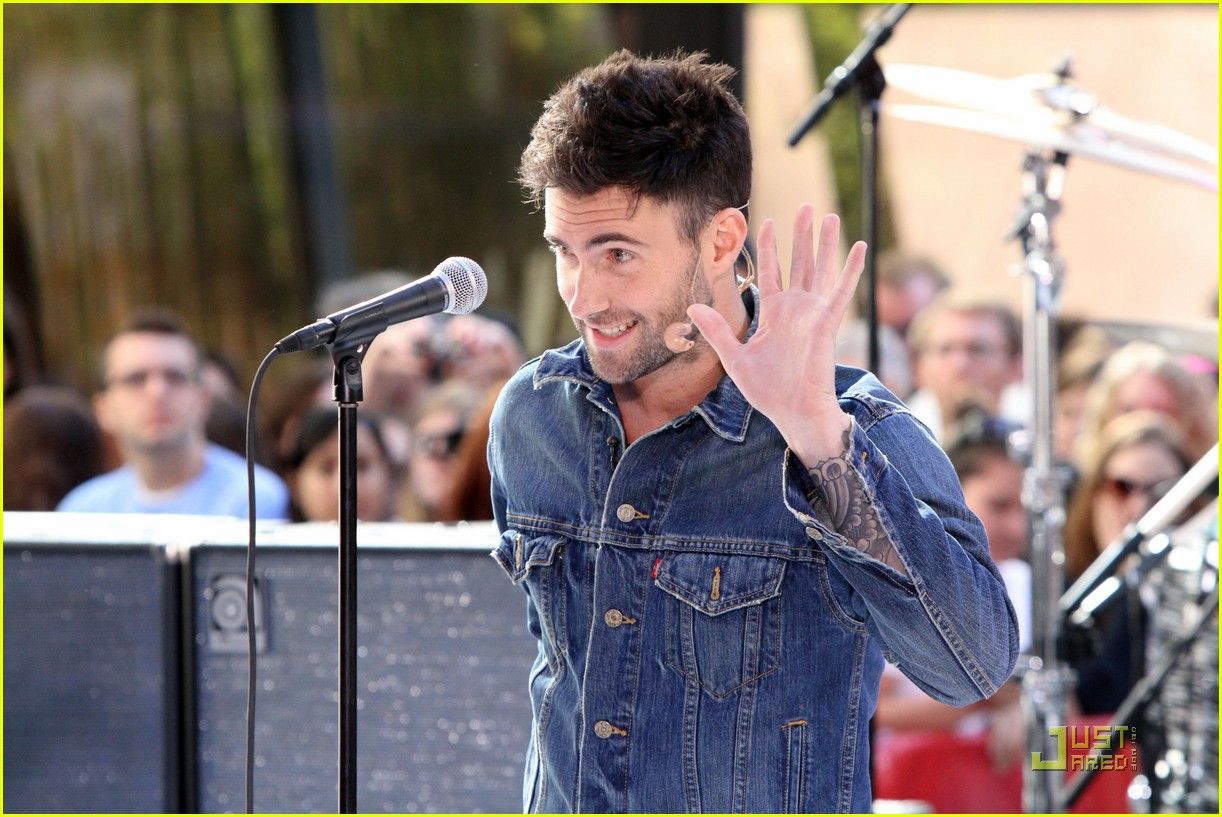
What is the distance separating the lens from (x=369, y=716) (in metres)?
2.71

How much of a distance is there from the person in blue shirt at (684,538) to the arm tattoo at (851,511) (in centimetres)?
10

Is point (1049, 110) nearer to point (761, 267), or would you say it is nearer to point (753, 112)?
point (761, 267)

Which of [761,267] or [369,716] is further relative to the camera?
[369,716]

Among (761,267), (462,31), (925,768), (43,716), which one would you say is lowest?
(925,768)

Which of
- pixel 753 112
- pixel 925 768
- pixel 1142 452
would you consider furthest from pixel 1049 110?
pixel 753 112

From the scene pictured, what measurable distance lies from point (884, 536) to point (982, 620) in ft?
0.50

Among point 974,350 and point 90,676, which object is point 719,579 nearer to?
point 90,676

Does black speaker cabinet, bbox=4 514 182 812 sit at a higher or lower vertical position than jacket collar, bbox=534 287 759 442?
lower

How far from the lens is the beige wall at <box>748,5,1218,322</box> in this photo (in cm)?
665

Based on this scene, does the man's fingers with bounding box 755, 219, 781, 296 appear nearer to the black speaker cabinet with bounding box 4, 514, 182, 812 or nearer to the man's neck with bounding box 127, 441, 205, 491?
the black speaker cabinet with bounding box 4, 514, 182, 812

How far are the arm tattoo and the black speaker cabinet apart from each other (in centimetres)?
162

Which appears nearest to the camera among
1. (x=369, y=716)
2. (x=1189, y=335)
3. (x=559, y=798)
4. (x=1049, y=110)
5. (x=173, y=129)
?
(x=559, y=798)

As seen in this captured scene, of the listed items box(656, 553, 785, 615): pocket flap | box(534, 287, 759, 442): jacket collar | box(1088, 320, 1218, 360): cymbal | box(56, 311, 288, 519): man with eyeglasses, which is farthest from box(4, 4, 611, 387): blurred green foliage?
box(656, 553, 785, 615): pocket flap

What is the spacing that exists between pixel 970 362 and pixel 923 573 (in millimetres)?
3928
